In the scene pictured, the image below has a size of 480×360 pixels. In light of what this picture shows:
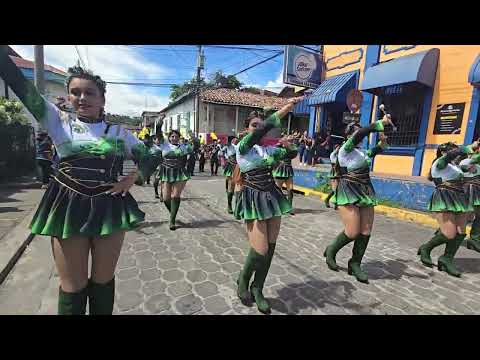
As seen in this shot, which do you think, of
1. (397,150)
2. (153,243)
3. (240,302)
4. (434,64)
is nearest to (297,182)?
(397,150)

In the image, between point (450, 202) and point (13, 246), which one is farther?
point (13, 246)

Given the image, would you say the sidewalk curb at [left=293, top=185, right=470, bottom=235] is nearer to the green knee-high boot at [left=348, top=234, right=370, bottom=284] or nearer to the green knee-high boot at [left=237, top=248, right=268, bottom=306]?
the green knee-high boot at [left=348, top=234, right=370, bottom=284]

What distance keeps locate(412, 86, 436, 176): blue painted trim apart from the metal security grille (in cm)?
18

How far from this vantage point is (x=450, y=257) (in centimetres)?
395

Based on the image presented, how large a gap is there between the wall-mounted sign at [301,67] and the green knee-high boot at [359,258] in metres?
9.43

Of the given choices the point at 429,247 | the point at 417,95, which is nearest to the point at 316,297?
the point at 429,247

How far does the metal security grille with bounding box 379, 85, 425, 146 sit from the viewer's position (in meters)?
8.92

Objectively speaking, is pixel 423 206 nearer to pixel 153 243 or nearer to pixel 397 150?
pixel 397 150

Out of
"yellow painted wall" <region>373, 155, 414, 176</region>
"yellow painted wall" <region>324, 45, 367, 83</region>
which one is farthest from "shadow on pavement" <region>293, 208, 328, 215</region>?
"yellow painted wall" <region>324, 45, 367, 83</region>

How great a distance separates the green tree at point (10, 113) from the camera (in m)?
9.09

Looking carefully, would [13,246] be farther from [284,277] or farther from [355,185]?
[355,185]

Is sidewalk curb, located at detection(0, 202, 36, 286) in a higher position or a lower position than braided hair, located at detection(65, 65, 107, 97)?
lower

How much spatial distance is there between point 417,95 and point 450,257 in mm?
7011

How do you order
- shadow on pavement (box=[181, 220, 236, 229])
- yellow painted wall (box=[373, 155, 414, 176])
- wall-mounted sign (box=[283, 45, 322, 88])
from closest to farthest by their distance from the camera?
shadow on pavement (box=[181, 220, 236, 229]), yellow painted wall (box=[373, 155, 414, 176]), wall-mounted sign (box=[283, 45, 322, 88])
